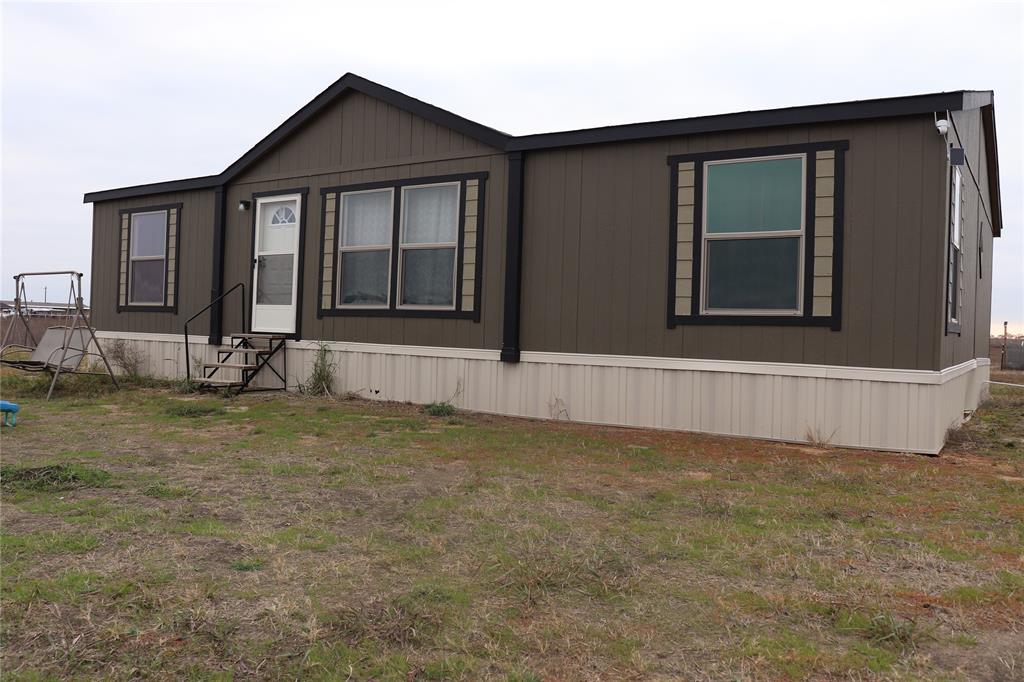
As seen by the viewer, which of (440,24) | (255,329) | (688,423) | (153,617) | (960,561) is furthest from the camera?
(440,24)

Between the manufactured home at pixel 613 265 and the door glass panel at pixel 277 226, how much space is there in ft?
0.14

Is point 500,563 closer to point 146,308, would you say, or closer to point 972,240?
point 972,240

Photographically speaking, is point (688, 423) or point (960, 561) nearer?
point (960, 561)

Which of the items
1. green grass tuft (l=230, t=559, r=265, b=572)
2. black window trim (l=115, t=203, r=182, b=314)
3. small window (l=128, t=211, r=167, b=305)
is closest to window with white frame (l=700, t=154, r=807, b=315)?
green grass tuft (l=230, t=559, r=265, b=572)

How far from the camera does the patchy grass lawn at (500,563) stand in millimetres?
2279

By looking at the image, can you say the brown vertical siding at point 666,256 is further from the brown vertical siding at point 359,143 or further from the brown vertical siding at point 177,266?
the brown vertical siding at point 177,266

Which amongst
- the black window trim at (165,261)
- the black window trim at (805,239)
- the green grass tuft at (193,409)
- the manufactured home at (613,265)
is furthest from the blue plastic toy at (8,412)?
the black window trim at (805,239)

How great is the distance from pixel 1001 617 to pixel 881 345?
3.94m

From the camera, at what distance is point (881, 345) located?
6219mm

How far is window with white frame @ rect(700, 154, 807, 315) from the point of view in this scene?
21.6 ft

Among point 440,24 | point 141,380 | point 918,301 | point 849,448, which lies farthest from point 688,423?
point 440,24

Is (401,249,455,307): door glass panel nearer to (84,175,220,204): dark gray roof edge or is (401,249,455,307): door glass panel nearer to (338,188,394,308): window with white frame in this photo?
(338,188,394,308): window with white frame

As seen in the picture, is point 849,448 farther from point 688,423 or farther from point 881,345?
point 688,423

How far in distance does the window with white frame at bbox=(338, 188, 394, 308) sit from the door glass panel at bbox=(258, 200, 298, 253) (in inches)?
36.8
